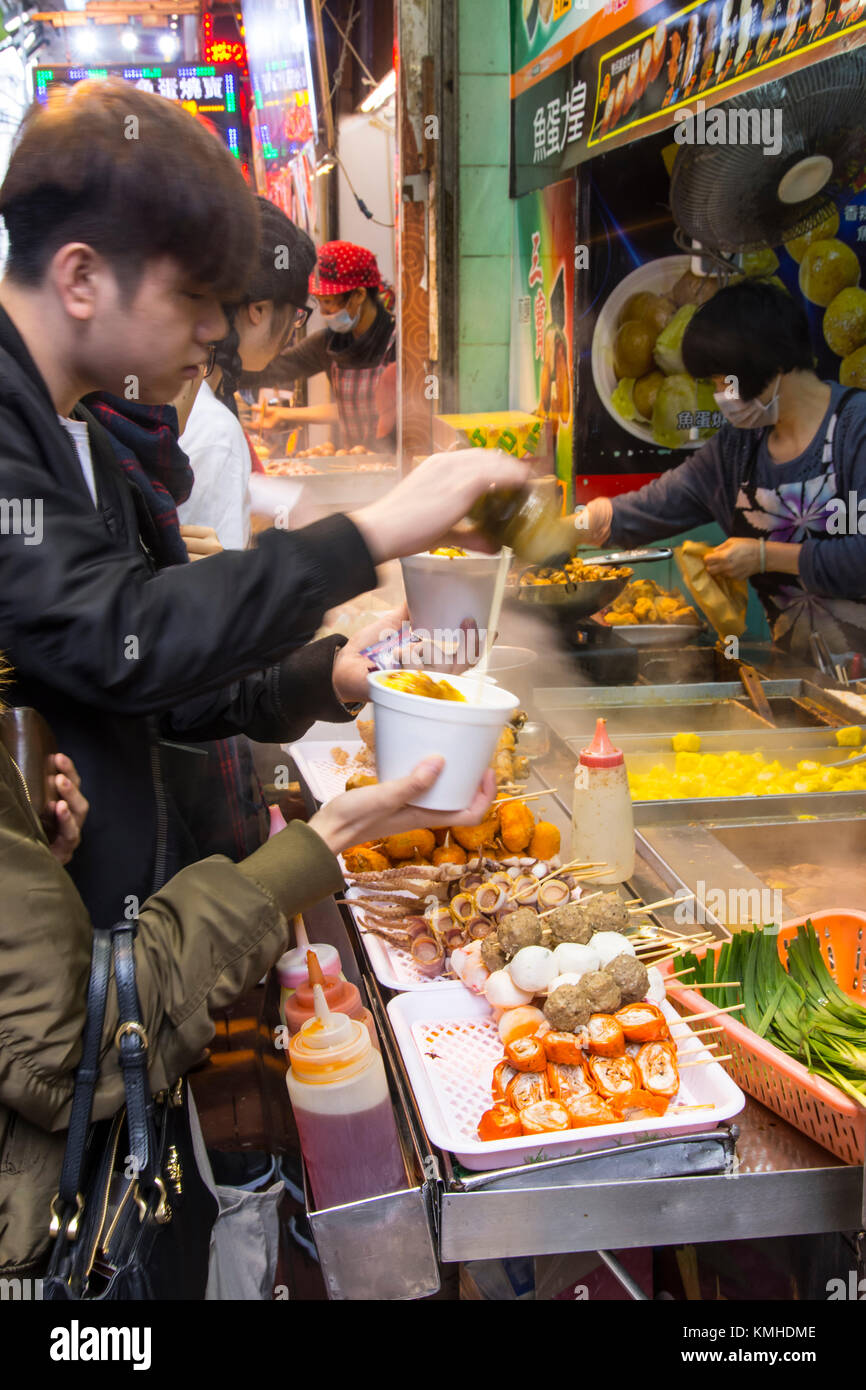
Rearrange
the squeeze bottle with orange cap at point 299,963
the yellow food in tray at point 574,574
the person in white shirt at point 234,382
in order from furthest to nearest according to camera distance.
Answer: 1. the yellow food in tray at point 574,574
2. the person in white shirt at point 234,382
3. the squeeze bottle with orange cap at point 299,963

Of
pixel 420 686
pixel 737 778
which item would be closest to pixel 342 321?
pixel 737 778

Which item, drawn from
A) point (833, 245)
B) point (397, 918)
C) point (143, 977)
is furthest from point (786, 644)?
point (143, 977)

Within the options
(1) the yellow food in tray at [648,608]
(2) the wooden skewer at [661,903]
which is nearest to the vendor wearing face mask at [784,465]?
(1) the yellow food in tray at [648,608]

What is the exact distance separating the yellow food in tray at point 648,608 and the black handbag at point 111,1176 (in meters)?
3.72

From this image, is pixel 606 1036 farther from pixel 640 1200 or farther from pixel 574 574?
pixel 574 574

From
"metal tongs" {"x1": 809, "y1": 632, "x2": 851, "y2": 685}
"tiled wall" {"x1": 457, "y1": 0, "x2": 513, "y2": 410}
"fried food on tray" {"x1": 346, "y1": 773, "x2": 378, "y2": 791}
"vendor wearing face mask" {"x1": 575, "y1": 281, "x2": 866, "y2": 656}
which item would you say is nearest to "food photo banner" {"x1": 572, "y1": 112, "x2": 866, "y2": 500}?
"vendor wearing face mask" {"x1": 575, "y1": 281, "x2": 866, "y2": 656}

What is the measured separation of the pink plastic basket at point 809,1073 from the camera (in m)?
1.55

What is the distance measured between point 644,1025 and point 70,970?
925mm

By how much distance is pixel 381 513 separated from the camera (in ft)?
5.02

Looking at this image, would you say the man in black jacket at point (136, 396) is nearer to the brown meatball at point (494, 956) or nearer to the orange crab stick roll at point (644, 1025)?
the brown meatball at point (494, 956)

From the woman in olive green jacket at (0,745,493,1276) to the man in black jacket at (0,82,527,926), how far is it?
9.2 inches

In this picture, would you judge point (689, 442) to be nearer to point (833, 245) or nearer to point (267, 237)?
point (833, 245)

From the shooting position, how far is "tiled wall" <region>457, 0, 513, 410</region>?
5.57m
